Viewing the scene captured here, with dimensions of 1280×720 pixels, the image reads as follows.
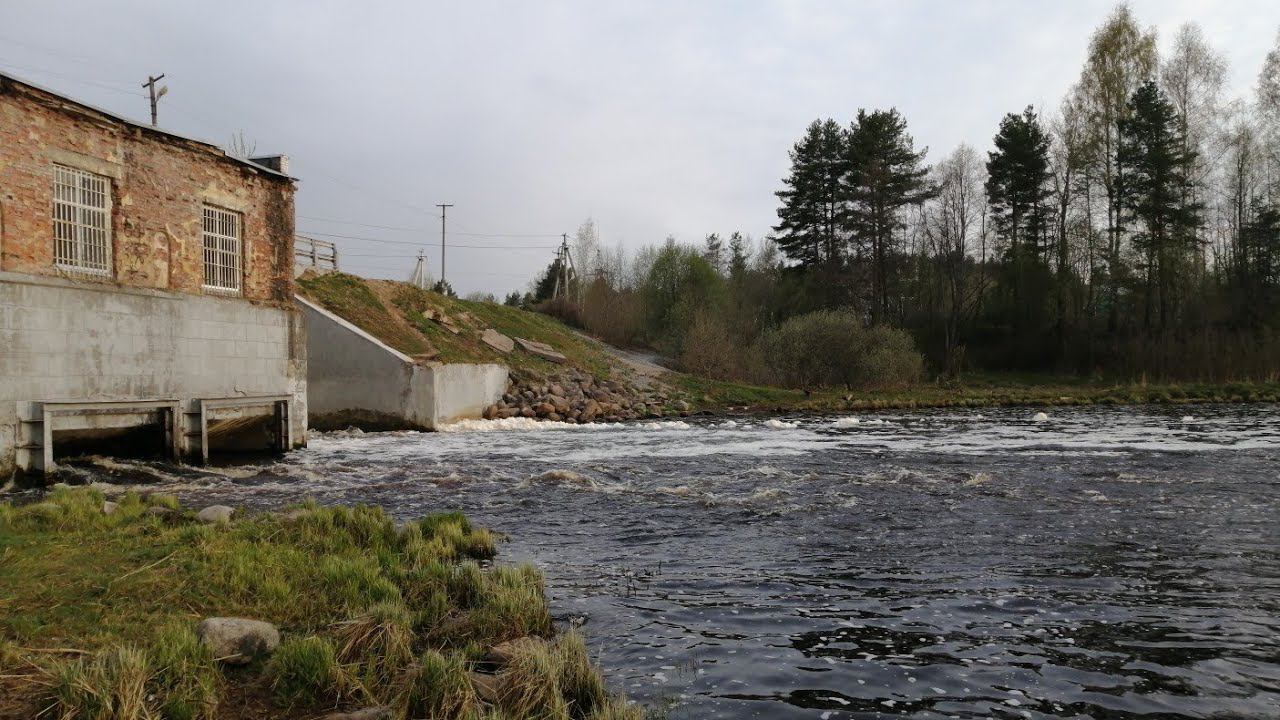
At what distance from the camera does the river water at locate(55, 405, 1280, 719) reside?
196 inches

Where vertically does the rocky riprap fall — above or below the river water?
above

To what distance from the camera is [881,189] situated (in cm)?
4881

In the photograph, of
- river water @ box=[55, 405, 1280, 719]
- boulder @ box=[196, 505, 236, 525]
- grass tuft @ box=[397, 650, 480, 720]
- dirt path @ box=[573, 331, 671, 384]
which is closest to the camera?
grass tuft @ box=[397, 650, 480, 720]

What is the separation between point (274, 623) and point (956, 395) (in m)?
37.3

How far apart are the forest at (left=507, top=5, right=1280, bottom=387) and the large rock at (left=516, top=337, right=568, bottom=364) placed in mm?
9934

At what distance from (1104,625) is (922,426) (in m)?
20.5

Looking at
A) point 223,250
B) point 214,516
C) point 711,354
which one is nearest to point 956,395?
point 711,354

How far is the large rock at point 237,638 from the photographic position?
4.85m

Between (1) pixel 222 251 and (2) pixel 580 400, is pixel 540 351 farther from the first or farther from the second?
(1) pixel 222 251

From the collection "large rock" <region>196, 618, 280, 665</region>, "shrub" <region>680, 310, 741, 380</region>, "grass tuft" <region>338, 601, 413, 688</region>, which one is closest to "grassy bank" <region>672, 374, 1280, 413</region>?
"shrub" <region>680, 310, 741, 380</region>

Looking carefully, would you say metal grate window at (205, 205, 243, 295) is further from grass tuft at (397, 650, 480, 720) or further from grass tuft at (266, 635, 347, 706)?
grass tuft at (397, 650, 480, 720)

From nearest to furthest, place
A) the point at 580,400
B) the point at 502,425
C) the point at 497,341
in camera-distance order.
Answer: the point at 502,425
the point at 580,400
the point at 497,341

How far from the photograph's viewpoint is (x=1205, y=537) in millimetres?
8742

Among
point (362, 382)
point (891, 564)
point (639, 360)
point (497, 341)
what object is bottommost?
A: point (891, 564)
